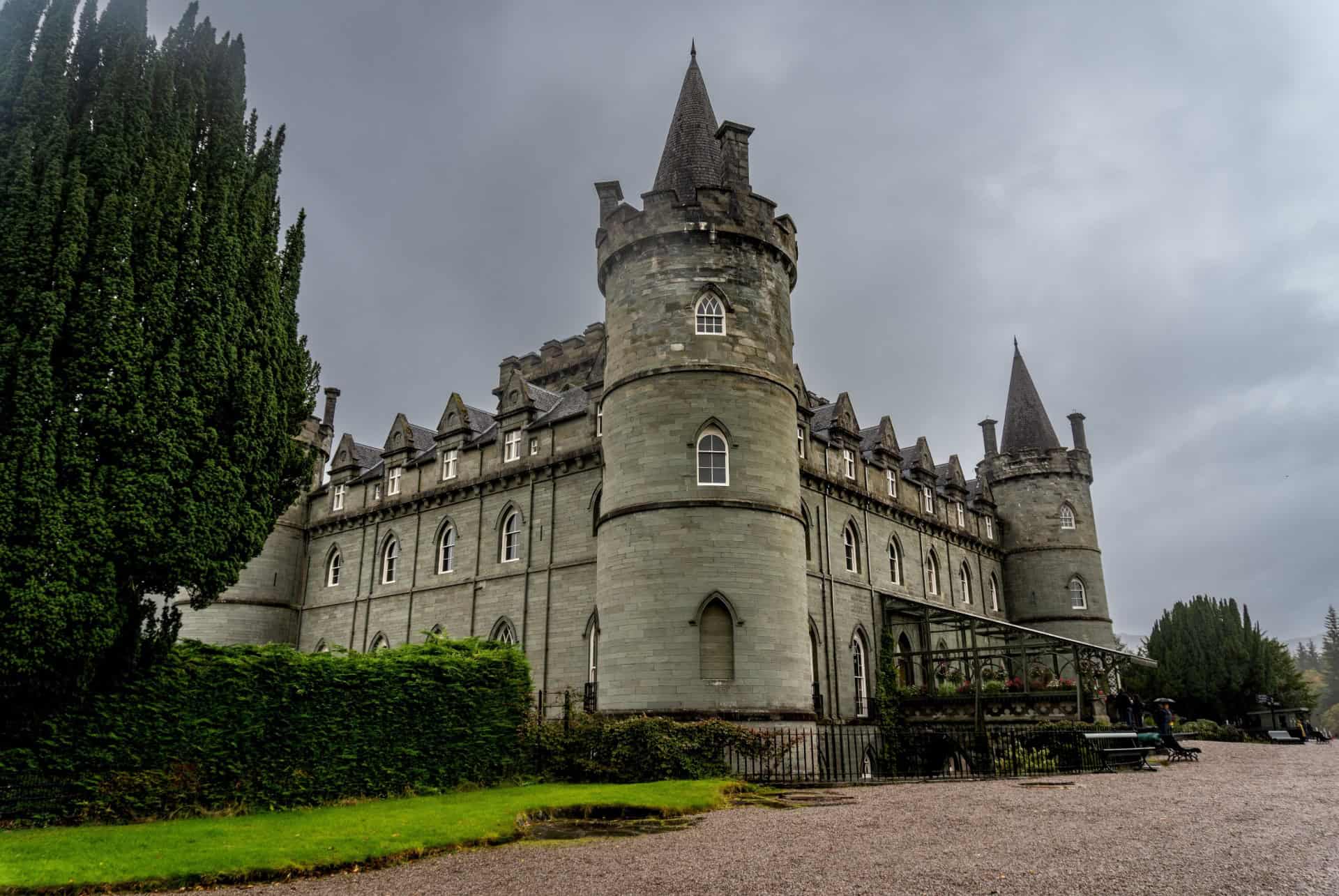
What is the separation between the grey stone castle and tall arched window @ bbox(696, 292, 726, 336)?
0.05m

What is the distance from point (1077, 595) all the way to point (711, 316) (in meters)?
27.7

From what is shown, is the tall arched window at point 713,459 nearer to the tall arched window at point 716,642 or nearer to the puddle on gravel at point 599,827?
the tall arched window at point 716,642

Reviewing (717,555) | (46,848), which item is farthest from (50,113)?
(717,555)

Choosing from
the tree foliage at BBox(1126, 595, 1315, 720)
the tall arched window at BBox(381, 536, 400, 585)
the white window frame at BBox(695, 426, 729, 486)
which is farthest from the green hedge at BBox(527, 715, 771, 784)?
the tree foliage at BBox(1126, 595, 1315, 720)

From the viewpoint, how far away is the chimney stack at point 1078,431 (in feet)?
143

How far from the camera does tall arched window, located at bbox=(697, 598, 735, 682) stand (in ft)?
64.2

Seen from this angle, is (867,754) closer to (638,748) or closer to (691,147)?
(638,748)

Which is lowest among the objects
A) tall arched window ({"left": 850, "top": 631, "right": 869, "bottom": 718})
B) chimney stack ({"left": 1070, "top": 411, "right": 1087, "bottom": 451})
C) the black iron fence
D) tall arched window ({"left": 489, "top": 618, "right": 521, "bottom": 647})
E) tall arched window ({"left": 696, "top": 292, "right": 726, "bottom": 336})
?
the black iron fence

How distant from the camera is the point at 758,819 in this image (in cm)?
1241

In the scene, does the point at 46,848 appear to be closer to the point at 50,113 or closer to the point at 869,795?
the point at 50,113

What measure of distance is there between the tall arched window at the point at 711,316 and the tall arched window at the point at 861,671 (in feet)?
37.5

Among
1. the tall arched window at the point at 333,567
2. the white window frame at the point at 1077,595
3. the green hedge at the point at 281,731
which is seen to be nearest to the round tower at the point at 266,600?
the tall arched window at the point at 333,567

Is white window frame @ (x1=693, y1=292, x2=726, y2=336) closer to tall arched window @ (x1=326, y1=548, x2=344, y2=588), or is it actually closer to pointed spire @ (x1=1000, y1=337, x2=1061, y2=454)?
tall arched window @ (x1=326, y1=548, x2=344, y2=588)

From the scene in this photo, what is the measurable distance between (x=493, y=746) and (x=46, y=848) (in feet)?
27.6
